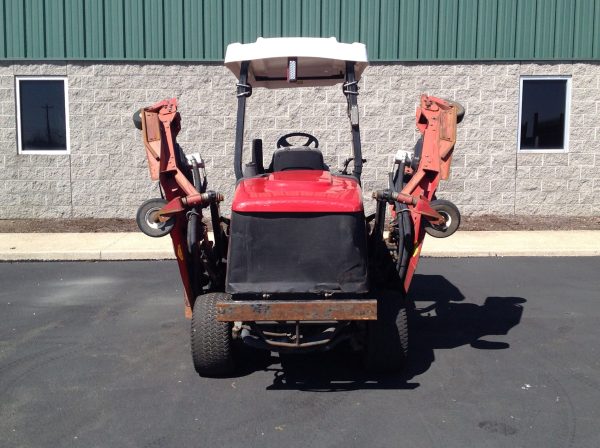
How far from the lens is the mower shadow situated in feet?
16.6

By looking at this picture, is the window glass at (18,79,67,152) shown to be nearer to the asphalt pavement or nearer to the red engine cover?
the asphalt pavement

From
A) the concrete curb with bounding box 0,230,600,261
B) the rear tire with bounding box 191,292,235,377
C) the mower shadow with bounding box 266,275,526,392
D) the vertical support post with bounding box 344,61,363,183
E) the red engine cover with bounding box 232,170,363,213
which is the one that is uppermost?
the vertical support post with bounding box 344,61,363,183

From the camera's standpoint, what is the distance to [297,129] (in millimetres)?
12500

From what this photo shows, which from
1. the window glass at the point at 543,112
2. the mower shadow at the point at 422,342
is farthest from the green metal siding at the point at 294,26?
the mower shadow at the point at 422,342

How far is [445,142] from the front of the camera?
216 inches

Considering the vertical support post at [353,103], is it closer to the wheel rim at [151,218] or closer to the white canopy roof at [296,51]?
the white canopy roof at [296,51]

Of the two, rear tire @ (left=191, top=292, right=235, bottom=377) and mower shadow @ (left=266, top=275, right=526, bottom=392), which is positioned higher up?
rear tire @ (left=191, top=292, right=235, bottom=377)

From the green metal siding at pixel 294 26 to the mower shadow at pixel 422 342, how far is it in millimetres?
5940

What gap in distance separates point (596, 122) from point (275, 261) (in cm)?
1001

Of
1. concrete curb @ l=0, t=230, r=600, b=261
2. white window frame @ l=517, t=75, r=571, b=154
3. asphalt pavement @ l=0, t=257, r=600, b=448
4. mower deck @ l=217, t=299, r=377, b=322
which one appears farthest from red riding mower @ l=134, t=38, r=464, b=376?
white window frame @ l=517, t=75, r=571, b=154

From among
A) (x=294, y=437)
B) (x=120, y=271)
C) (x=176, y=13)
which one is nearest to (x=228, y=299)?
(x=294, y=437)

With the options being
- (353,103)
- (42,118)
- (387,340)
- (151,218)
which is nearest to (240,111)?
(353,103)

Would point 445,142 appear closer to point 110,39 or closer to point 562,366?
point 562,366

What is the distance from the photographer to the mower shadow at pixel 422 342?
5.07m
